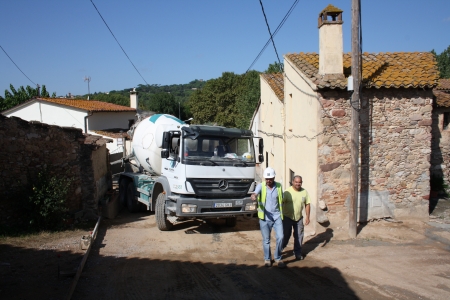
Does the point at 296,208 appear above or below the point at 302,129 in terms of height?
below

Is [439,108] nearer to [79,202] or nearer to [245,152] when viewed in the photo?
[245,152]

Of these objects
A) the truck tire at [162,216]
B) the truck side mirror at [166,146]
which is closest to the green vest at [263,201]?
the truck side mirror at [166,146]

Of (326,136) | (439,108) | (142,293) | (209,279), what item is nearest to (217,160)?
(326,136)

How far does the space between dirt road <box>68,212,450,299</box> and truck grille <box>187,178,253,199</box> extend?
3.49ft

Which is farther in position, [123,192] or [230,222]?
[123,192]

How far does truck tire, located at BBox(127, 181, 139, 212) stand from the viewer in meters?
13.5

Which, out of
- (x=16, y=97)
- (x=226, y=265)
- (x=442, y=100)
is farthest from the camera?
(x=16, y=97)

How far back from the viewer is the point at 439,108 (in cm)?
1388

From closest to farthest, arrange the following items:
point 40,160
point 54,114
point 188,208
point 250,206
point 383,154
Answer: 1. point 188,208
2. point 250,206
3. point 383,154
4. point 40,160
5. point 54,114

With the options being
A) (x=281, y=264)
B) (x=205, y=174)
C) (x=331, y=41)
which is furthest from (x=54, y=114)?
(x=281, y=264)

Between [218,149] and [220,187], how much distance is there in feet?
3.18

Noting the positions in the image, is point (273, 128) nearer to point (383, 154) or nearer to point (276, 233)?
point (383, 154)

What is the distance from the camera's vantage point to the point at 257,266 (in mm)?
7473

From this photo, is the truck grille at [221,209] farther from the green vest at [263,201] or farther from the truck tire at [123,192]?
the truck tire at [123,192]
